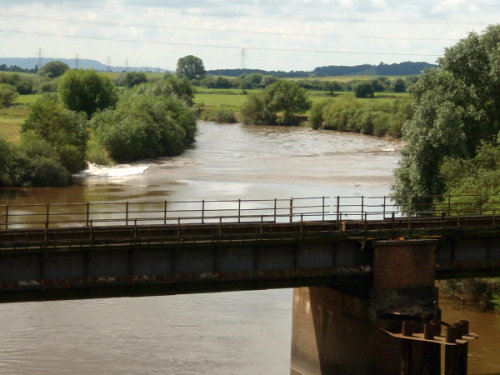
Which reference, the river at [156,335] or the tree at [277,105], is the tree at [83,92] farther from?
the river at [156,335]

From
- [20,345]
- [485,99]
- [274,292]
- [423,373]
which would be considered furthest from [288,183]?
[423,373]

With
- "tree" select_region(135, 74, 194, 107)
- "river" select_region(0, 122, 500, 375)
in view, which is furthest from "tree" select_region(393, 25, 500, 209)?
"tree" select_region(135, 74, 194, 107)

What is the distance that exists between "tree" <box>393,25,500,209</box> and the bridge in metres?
19.0

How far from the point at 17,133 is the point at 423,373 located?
8814cm

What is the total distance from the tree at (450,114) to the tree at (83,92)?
279 ft

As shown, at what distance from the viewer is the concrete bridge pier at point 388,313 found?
30.8 meters

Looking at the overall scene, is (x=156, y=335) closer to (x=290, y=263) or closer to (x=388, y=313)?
(x=290, y=263)

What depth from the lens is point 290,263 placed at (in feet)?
102

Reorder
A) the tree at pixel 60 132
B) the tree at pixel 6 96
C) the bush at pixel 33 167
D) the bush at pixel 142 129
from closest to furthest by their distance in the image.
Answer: the bush at pixel 33 167, the tree at pixel 60 132, the bush at pixel 142 129, the tree at pixel 6 96

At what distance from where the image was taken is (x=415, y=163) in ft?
180

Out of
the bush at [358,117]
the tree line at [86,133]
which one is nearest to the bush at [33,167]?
the tree line at [86,133]

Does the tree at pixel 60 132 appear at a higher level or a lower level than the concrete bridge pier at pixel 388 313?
higher

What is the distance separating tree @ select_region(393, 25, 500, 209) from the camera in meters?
53.9

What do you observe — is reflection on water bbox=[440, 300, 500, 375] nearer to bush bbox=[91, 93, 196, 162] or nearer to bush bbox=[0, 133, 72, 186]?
bush bbox=[0, 133, 72, 186]
